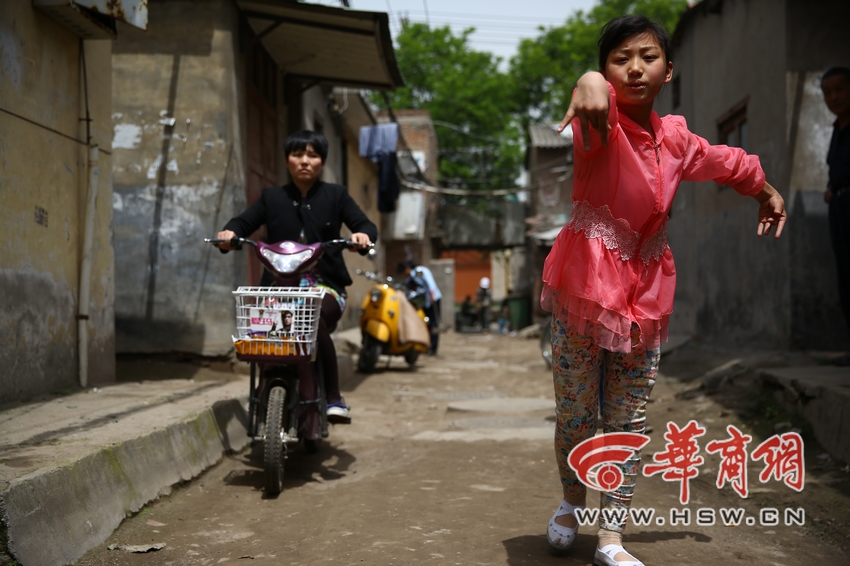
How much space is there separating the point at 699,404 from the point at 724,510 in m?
2.60

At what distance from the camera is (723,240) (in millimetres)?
8781

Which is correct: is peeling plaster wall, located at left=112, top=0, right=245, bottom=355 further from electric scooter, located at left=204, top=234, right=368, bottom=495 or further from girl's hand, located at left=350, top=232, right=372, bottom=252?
girl's hand, located at left=350, top=232, right=372, bottom=252

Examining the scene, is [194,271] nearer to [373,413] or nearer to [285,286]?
[373,413]

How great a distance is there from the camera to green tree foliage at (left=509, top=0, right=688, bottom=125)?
3269 centimetres

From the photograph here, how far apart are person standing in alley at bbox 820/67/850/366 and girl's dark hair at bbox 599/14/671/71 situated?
3.58 metres

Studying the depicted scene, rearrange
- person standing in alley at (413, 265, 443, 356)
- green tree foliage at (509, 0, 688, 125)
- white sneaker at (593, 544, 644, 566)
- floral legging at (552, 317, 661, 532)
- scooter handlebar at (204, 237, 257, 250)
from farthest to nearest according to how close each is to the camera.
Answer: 1. green tree foliage at (509, 0, 688, 125)
2. person standing in alley at (413, 265, 443, 356)
3. scooter handlebar at (204, 237, 257, 250)
4. floral legging at (552, 317, 661, 532)
5. white sneaker at (593, 544, 644, 566)

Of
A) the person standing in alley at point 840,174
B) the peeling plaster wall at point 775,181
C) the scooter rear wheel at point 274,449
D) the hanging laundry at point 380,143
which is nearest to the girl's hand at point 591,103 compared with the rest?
the scooter rear wheel at point 274,449

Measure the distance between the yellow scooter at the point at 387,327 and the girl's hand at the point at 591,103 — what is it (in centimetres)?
807

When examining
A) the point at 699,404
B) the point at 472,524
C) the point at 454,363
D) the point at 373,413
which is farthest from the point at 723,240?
the point at 472,524

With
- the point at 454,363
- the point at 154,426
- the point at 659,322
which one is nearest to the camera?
the point at 659,322

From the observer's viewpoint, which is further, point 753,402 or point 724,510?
point 753,402

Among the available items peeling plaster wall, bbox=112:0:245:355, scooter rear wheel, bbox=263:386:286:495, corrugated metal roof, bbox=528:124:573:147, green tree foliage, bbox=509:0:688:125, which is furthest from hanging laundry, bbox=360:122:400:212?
green tree foliage, bbox=509:0:688:125

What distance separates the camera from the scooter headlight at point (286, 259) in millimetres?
4242

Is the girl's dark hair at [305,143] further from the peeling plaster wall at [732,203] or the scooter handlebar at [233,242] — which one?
the peeling plaster wall at [732,203]
